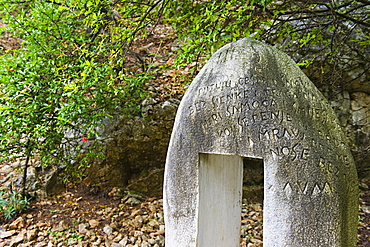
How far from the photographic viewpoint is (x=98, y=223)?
3482 mm

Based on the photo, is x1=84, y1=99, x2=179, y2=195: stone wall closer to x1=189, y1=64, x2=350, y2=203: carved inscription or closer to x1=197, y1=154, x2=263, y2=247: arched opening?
x1=197, y1=154, x2=263, y2=247: arched opening

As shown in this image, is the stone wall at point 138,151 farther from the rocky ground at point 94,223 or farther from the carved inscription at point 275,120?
the carved inscription at point 275,120

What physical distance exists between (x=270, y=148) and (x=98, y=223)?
9.36ft

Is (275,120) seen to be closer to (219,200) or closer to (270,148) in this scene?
(270,148)

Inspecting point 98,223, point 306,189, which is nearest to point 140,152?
point 98,223

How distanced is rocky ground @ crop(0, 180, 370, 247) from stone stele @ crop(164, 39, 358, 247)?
1.81 meters

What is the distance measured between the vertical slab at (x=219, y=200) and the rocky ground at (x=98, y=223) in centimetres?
141

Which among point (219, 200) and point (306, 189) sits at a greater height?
point (306, 189)

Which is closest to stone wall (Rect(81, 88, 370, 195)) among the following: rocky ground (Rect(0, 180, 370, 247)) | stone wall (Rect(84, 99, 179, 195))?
stone wall (Rect(84, 99, 179, 195))

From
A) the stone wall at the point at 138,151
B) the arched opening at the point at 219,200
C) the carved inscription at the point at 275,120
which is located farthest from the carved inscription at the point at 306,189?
the stone wall at the point at 138,151

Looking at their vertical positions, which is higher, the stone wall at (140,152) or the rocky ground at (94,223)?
the stone wall at (140,152)

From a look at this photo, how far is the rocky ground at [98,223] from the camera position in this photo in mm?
3188

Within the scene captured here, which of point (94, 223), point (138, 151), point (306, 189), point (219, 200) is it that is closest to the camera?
point (306, 189)

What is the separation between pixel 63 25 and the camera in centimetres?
340
